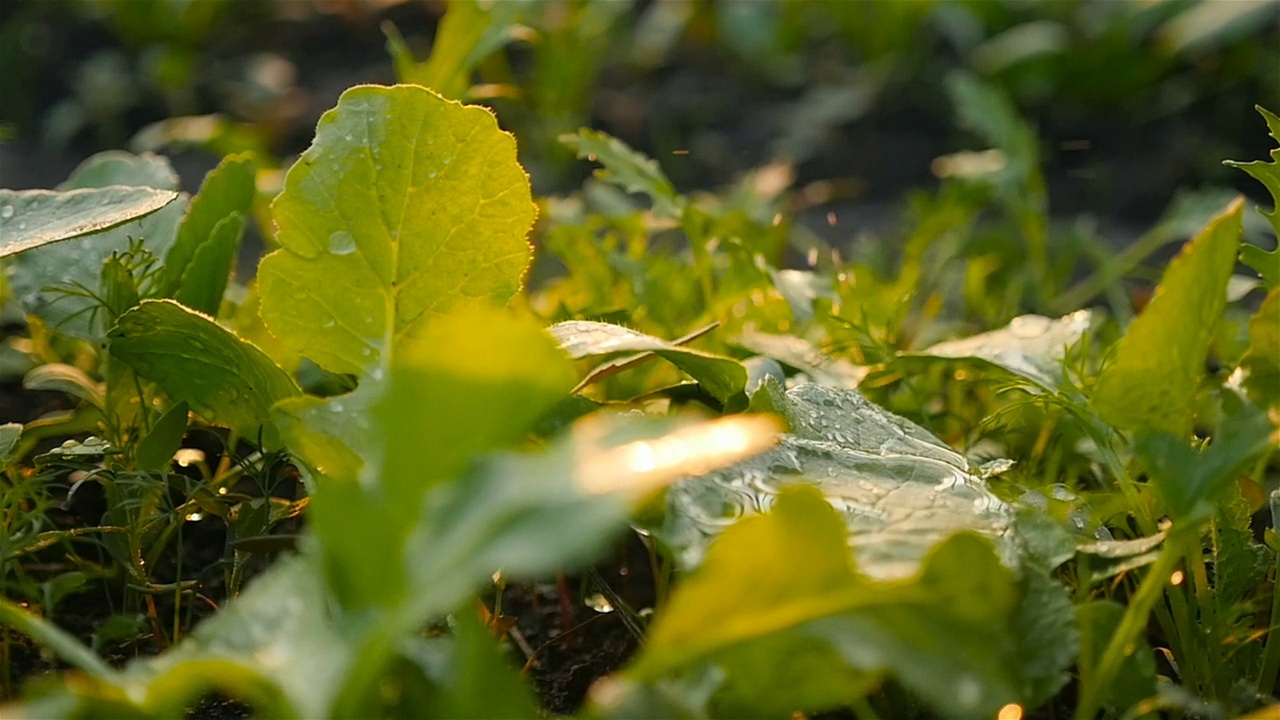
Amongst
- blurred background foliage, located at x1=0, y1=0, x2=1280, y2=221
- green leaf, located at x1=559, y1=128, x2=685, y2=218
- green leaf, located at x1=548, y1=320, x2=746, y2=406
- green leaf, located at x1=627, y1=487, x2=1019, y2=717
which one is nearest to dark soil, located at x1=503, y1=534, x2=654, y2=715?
green leaf, located at x1=548, y1=320, x2=746, y2=406

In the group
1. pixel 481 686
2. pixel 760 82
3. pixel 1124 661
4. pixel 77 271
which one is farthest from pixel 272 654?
pixel 760 82

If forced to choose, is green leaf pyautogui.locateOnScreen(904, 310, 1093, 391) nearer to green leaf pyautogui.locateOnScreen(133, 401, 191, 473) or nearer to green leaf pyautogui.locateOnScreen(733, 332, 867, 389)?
green leaf pyautogui.locateOnScreen(733, 332, 867, 389)

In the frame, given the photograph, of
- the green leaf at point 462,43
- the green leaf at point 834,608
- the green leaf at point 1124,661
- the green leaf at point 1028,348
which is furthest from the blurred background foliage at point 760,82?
the green leaf at point 834,608

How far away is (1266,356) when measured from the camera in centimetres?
70

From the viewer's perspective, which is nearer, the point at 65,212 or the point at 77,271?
the point at 65,212

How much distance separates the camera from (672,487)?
24.5 inches

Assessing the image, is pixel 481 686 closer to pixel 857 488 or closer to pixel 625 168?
pixel 857 488

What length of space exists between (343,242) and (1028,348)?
1.75ft

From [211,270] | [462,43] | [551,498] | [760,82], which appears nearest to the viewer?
[551,498]

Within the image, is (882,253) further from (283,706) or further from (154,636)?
(283,706)

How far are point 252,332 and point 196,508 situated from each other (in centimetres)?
27

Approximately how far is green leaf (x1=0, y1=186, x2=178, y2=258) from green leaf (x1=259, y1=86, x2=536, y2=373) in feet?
0.29

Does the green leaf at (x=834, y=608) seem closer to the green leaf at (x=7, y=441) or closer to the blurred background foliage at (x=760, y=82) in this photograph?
the green leaf at (x=7, y=441)

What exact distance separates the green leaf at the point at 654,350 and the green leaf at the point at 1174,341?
0.75 feet
